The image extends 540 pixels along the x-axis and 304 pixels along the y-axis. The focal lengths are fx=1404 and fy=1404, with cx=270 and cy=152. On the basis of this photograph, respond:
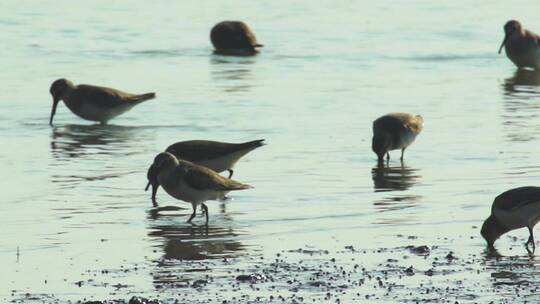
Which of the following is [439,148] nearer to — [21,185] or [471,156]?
[471,156]

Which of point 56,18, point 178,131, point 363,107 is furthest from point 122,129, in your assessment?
point 56,18

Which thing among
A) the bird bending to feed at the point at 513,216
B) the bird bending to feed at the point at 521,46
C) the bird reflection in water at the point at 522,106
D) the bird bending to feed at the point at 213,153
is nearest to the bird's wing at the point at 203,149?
the bird bending to feed at the point at 213,153

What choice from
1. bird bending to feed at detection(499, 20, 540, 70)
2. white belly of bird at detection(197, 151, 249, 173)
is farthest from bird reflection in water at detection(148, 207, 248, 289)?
bird bending to feed at detection(499, 20, 540, 70)

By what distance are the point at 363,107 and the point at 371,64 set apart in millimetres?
5144

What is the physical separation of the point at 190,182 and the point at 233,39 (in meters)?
14.5

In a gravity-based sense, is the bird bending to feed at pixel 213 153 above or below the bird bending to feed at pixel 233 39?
above

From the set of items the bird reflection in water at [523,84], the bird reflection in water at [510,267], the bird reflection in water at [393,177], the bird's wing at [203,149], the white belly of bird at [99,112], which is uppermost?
the bird reflection in water at [510,267]

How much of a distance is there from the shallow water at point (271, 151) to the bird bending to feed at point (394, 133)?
0.24m

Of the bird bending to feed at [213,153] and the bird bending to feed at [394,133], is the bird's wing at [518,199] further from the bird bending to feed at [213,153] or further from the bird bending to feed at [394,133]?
the bird bending to feed at [394,133]

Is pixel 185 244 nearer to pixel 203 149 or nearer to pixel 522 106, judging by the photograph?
pixel 203 149

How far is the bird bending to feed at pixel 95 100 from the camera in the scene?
65.8 ft

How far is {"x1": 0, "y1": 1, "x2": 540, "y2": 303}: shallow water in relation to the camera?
1085cm

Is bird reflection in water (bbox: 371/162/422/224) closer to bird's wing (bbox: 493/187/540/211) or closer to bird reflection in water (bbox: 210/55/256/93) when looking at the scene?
bird's wing (bbox: 493/187/540/211)

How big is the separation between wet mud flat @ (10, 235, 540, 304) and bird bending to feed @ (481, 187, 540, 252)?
0.82 ft
